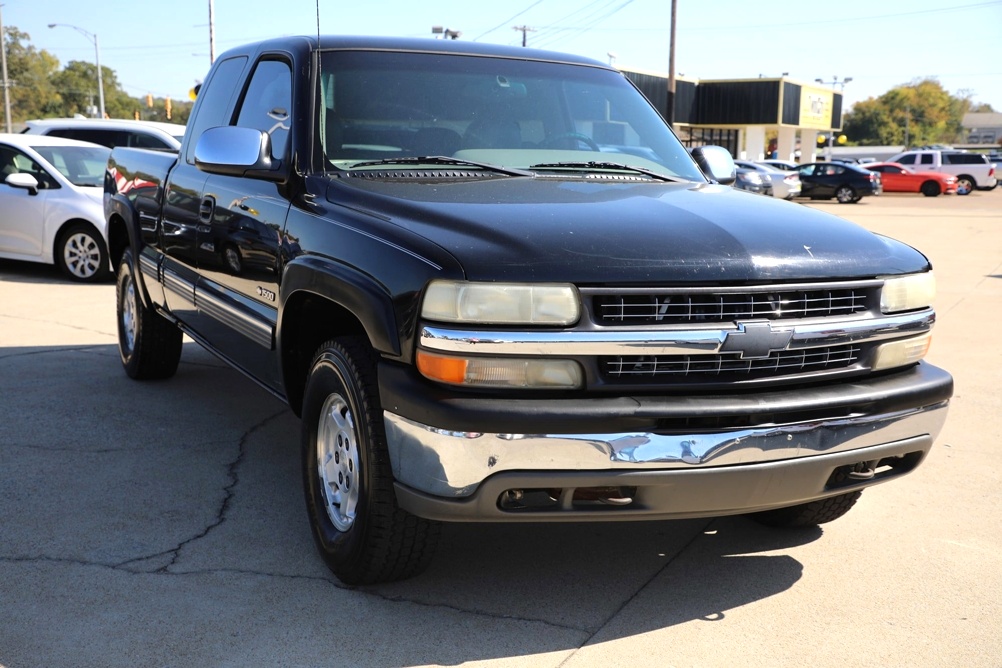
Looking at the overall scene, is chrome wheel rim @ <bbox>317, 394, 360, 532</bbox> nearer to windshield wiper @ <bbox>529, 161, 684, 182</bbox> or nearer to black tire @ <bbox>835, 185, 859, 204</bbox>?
windshield wiper @ <bbox>529, 161, 684, 182</bbox>

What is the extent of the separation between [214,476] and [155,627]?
5.23ft

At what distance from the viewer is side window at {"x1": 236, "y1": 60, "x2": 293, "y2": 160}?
4.29 meters

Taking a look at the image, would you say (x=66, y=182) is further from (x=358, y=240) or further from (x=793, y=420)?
(x=793, y=420)

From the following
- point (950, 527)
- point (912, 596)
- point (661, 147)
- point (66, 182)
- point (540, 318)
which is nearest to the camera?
point (540, 318)

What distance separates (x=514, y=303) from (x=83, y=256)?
396 inches

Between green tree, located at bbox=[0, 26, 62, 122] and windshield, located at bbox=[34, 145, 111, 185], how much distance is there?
10350 cm

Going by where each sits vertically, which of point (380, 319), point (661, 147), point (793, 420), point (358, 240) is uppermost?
point (661, 147)

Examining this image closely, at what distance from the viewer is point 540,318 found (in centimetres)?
298

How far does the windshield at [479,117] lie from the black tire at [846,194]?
32.7 metres

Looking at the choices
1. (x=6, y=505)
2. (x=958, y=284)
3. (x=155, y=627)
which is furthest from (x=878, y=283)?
(x=958, y=284)

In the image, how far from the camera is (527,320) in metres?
2.98

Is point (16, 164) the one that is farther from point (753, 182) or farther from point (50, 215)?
point (753, 182)

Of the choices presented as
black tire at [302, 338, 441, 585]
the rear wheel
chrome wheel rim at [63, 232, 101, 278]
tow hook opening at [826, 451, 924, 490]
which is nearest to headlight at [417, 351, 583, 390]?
black tire at [302, 338, 441, 585]

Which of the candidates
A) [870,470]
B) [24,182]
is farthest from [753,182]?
[870,470]
